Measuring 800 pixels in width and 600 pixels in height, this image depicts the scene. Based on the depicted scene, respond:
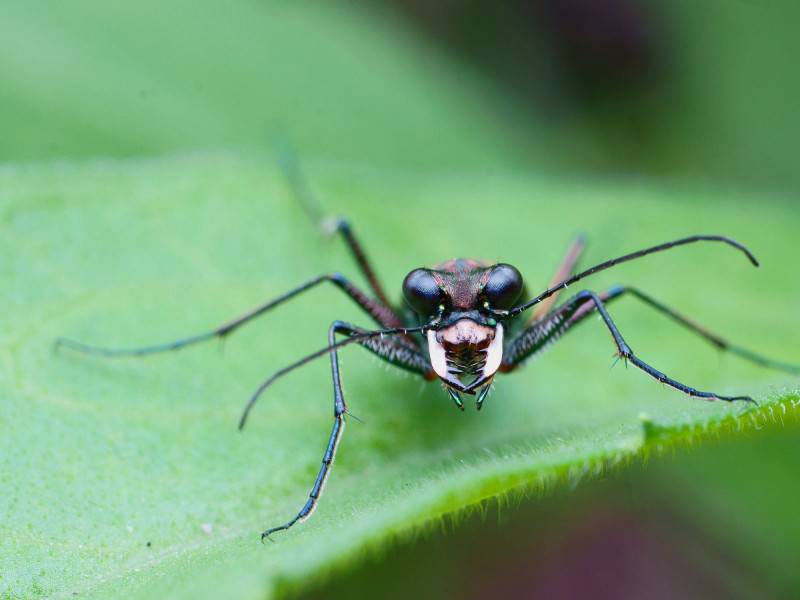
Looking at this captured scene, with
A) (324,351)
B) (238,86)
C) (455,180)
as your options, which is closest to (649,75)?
(455,180)

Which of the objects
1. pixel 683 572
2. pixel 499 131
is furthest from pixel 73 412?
pixel 499 131

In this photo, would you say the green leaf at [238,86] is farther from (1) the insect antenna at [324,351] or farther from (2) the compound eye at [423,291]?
(1) the insect antenna at [324,351]

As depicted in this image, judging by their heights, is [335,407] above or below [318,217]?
below

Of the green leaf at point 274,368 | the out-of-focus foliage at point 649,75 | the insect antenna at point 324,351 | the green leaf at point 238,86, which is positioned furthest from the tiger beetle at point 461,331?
the out-of-focus foliage at point 649,75

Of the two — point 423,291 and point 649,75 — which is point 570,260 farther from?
point 649,75

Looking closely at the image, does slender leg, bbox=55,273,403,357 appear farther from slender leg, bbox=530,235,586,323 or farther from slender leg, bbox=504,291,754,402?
slender leg, bbox=530,235,586,323

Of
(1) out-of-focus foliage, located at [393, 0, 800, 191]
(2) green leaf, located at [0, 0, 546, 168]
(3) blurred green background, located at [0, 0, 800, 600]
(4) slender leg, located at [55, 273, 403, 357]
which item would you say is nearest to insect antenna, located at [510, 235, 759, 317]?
(3) blurred green background, located at [0, 0, 800, 600]
